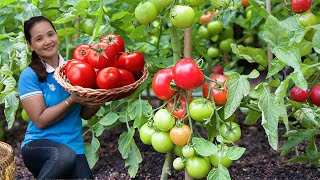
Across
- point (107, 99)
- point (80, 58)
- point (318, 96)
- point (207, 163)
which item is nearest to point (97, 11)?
point (80, 58)

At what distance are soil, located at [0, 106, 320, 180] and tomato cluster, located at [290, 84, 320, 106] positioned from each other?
52cm

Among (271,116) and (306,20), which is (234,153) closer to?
(271,116)

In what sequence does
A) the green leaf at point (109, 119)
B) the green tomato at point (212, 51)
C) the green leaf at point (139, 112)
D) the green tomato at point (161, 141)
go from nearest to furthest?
the green tomato at point (161, 141) < the green leaf at point (139, 112) < the green leaf at point (109, 119) < the green tomato at point (212, 51)

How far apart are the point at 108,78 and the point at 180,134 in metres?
0.34

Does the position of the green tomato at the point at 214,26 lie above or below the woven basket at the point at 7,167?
below

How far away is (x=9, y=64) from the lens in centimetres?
280

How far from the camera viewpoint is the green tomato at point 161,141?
2100 millimetres

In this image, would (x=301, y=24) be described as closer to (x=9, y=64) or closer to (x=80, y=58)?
(x=80, y=58)

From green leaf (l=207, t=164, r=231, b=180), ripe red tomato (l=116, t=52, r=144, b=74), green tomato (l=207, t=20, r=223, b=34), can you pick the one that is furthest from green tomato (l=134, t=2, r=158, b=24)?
green tomato (l=207, t=20, r=223, b=34)

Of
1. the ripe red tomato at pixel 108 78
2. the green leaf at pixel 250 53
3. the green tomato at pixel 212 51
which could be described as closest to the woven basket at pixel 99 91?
the ripe red tomato at pixel 108 78

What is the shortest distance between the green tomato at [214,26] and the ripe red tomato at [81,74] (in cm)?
135

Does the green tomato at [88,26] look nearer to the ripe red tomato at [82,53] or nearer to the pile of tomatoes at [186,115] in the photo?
the ripe red tomato at [82,53]

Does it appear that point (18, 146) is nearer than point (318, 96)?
No

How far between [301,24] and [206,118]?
0.49 metres
